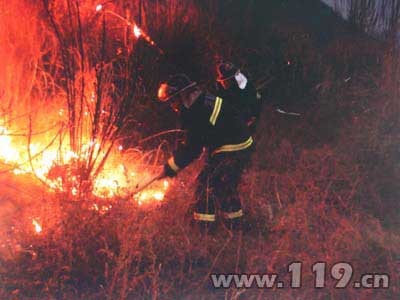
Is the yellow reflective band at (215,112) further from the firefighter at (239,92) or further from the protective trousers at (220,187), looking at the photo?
the firefighter at (239,92)

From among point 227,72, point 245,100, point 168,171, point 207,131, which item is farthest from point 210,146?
point 227,72

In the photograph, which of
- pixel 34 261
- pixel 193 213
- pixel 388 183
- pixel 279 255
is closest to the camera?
pixel 34 261

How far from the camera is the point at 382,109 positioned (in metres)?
8.95

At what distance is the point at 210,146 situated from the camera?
5.21 meters

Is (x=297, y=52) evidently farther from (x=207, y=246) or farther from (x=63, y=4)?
(x=207, y=246)

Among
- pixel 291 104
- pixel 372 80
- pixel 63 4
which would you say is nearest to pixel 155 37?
pixel 63 4

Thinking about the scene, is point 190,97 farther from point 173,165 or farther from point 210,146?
point 173,165

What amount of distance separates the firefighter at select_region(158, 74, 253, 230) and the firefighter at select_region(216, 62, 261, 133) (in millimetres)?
969

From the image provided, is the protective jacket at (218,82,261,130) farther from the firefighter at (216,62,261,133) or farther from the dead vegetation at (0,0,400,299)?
the dead vegetation at (0,0,400,299)

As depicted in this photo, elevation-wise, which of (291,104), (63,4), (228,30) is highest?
(63,4)

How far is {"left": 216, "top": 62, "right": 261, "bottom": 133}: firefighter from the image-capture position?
20.4 feet

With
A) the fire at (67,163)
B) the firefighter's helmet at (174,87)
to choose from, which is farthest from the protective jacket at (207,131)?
the fire at (67,163)

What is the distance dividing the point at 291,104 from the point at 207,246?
16.2 feet

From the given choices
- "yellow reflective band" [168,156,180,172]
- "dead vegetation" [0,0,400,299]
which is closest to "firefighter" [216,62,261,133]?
"dead vegetation" [0,0,400,299]
